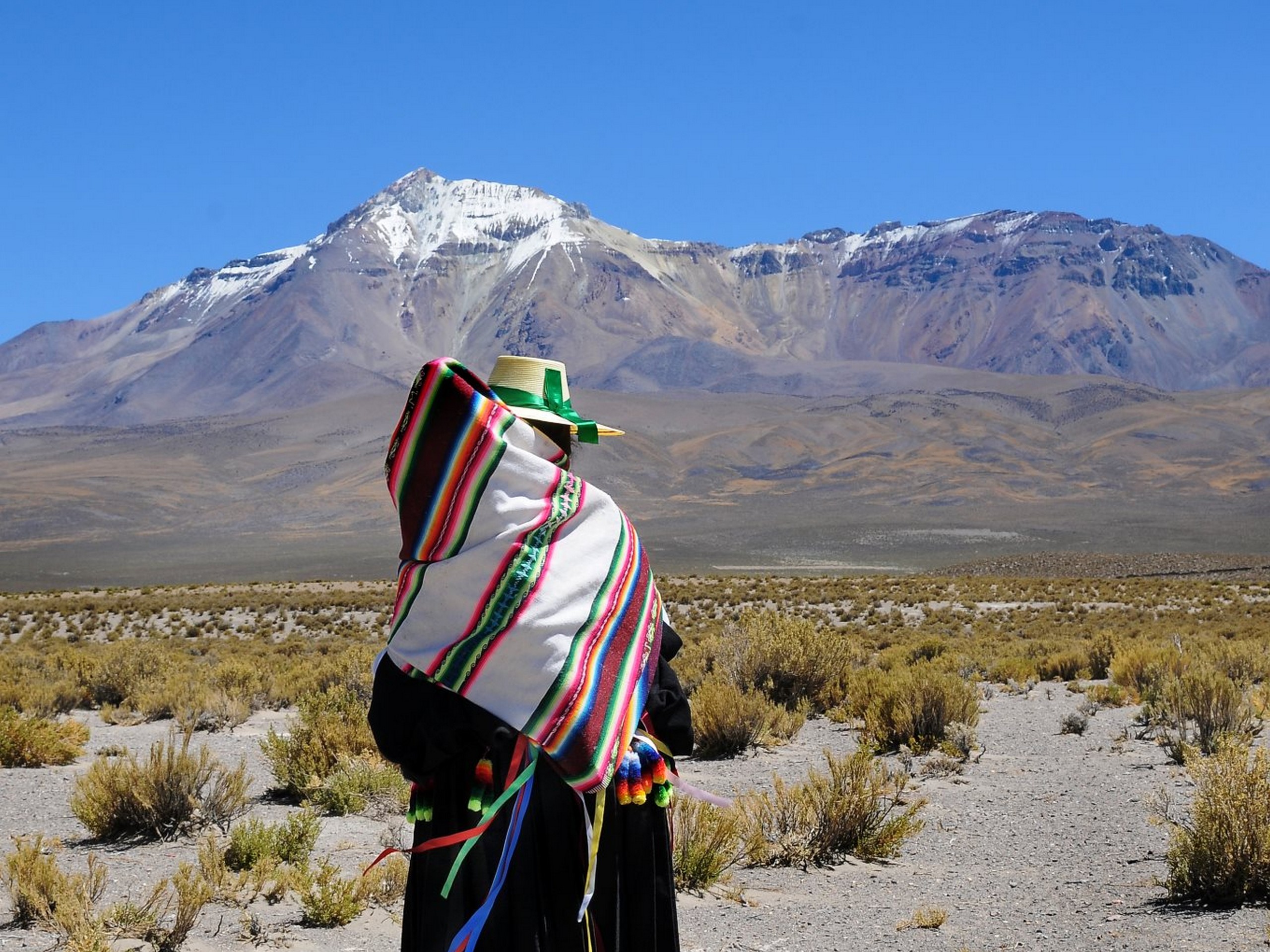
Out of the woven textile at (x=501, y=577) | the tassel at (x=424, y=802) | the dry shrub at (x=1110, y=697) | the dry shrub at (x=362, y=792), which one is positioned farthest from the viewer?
the dry shrub at (x=1110, y=697)

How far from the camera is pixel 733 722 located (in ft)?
33.4

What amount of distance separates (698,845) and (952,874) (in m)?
1.45

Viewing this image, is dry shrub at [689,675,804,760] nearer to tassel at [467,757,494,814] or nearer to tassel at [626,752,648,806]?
tassel at [626,752,648,806]

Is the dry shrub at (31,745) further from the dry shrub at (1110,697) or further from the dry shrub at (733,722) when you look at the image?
the dry shrub at (1110,697)

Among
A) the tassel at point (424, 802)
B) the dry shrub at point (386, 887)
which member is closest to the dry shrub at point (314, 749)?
the dry shrub at point (386, 887)

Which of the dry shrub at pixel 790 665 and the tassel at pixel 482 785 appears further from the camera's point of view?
the dry shrub at pixel 790 665

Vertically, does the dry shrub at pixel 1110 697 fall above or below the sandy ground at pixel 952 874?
above

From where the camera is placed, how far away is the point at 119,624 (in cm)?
3133

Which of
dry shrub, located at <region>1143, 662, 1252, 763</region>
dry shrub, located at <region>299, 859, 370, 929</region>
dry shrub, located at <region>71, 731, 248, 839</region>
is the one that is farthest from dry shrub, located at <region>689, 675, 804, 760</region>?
dry shrub, located at <region>299, 859, 370, 929</region>

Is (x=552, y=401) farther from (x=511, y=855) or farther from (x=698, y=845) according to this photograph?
(x=698, y=845)

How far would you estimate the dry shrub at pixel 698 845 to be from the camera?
644 cm

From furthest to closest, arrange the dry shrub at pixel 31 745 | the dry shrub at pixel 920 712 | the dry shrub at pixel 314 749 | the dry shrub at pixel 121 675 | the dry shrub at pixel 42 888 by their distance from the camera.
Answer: the dry shrub at pixel 121 675
the dry shrub at pixel 920 712
the dry shrub at pixel 31 745
the dry shrub at pixel 314 749
the dry shrub at pixel 42 888

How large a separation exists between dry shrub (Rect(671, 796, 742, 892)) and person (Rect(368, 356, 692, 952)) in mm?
2938

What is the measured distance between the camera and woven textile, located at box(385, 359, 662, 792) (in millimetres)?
3254
